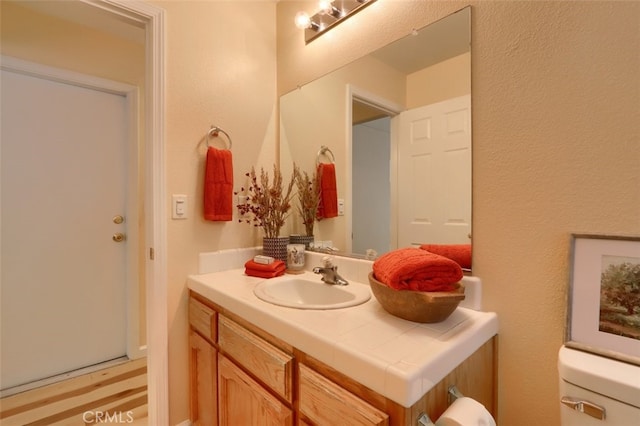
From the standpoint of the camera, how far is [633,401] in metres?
0.63

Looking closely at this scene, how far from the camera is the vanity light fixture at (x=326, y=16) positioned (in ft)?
4.53

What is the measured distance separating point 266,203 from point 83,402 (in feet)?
5.31

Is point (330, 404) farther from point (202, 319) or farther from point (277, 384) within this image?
point (202, 319)

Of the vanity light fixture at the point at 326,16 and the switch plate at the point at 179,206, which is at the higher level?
the vanity light fixture at the point at 326,16

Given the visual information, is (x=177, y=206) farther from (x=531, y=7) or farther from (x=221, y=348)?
(x=531, y=7)

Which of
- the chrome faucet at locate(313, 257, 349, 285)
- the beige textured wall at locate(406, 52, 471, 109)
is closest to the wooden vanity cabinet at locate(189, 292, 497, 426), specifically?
the chrome faucet at locate(313, 257, 349, 285)

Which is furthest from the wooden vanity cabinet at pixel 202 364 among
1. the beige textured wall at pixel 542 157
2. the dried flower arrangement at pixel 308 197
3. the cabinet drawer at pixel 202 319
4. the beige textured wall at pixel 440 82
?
the beige textured wall at pixel 440 82

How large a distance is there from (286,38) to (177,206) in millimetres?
1169

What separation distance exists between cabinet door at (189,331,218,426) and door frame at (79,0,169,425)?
0.39 ft

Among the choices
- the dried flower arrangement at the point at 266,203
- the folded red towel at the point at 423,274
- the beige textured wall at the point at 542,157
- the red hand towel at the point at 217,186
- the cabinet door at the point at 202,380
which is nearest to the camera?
the beige textured wall at the point at 542,157

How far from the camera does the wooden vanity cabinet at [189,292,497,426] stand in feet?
2.27

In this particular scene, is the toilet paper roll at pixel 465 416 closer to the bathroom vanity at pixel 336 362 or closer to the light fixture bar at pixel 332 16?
the bathroom vanity at pixel 336 362

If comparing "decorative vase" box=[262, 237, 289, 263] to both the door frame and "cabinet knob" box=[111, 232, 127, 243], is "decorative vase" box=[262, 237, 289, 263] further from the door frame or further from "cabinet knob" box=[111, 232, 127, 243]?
"cabinet knob" box=[111, 232, 127, 243]

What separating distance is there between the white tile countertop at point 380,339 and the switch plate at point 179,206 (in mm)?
566
